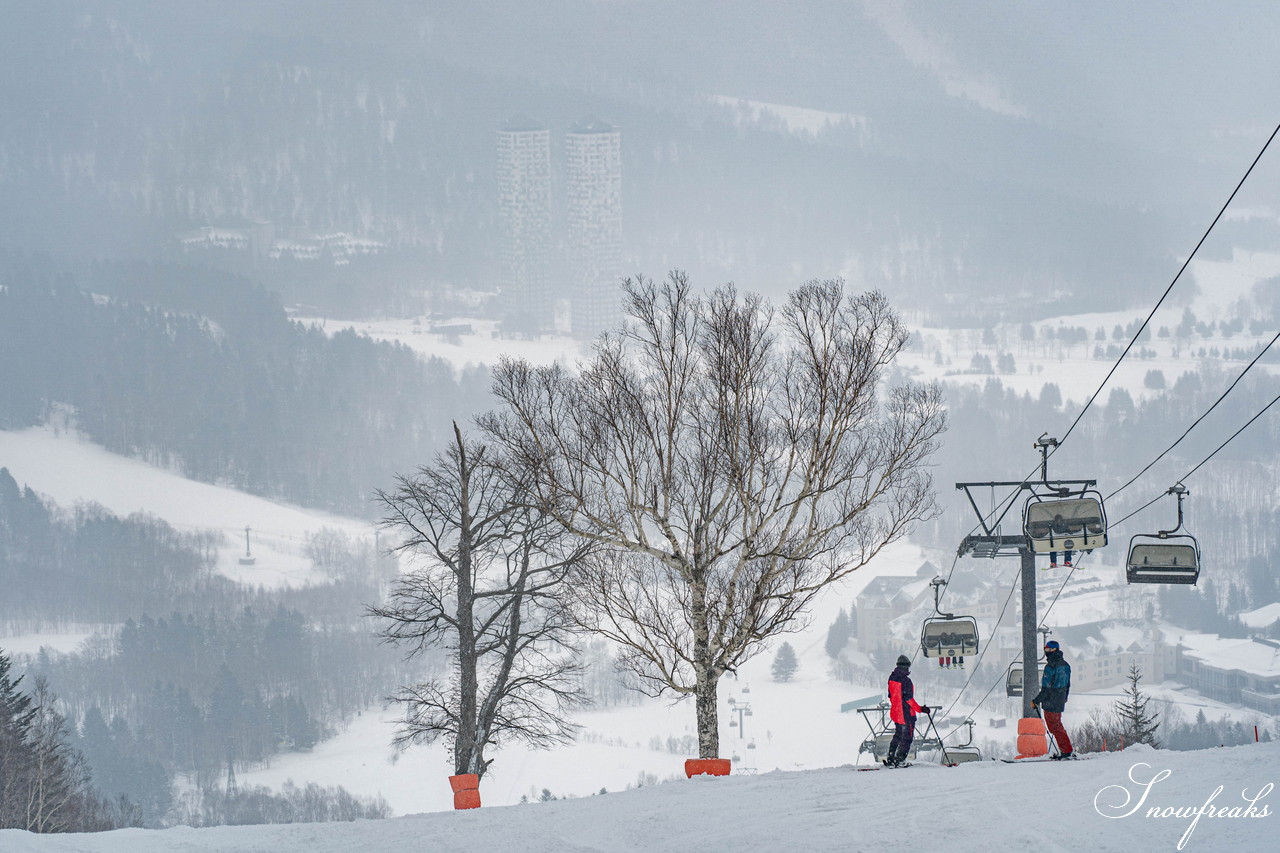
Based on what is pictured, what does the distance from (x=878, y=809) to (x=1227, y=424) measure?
198 m

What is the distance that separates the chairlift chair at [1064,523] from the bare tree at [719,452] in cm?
122

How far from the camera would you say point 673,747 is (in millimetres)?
91625

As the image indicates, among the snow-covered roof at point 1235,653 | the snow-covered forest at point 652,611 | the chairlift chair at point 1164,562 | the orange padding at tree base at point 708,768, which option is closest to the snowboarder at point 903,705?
the snow-covered forest at point 652,611

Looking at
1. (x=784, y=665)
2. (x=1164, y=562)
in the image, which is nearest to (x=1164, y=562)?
(x=1164, y=562)

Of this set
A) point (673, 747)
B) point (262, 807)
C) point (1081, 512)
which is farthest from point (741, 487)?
point (262, 807)

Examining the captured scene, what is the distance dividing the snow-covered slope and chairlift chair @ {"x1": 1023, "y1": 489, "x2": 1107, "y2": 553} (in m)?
3.73

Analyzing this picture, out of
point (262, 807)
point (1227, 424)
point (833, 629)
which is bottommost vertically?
point (262, 807)

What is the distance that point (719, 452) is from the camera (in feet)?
46.1

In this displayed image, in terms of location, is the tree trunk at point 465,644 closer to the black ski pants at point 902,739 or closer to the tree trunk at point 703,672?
the tree trunk at point 703,672

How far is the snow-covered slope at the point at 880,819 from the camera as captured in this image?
8.38 meters

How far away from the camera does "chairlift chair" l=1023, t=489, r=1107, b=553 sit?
46.3ft

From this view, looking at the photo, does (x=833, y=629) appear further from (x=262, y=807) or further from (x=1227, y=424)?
(x=1227, y=424)

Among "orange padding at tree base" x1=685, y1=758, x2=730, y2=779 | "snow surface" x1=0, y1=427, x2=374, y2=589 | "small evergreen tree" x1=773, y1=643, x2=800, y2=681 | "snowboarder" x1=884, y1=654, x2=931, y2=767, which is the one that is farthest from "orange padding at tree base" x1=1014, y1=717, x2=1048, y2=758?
"snow surface" x1=0, y1=427, x2=374, y2=589

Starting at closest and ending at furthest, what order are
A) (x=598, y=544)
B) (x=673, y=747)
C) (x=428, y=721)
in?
(x=598, y=544)
(x=428, y=721)
(x=673, y=747)
